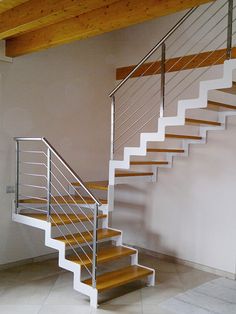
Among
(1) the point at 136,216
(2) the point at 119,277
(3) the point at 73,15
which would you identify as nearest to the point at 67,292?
(2) the point at 119,277

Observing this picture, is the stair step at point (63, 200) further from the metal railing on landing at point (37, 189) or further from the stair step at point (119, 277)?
the stair step at point (119, 277)

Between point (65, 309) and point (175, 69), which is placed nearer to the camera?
point (65, 309)

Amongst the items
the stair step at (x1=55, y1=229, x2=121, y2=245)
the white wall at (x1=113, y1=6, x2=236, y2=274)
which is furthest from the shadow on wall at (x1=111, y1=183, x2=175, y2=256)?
the stair step at (x1=55, y1=229, x2=121, y2=245)

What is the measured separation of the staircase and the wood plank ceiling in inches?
32.7

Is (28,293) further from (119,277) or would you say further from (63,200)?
(63,200)

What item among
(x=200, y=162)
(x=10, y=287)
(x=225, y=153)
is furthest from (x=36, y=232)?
(x=225, y=153)

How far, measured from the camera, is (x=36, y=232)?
5.27m

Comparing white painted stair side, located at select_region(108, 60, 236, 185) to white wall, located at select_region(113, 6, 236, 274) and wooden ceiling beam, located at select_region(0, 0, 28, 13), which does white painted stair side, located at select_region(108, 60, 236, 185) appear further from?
wooden ceiling beam, located at select_region(0, 0, 28, 13)

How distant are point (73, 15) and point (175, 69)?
7.42 ft

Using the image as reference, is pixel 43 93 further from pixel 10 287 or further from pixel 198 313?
pixel 198 313

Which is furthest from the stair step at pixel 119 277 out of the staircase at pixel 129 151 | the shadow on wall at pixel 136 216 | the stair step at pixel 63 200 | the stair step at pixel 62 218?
the shadow on wall at pixel 136 216

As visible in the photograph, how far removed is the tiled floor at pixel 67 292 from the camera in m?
3.73

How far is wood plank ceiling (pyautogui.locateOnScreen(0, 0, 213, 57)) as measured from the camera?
3193 mm

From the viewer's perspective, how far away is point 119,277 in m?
4.12
